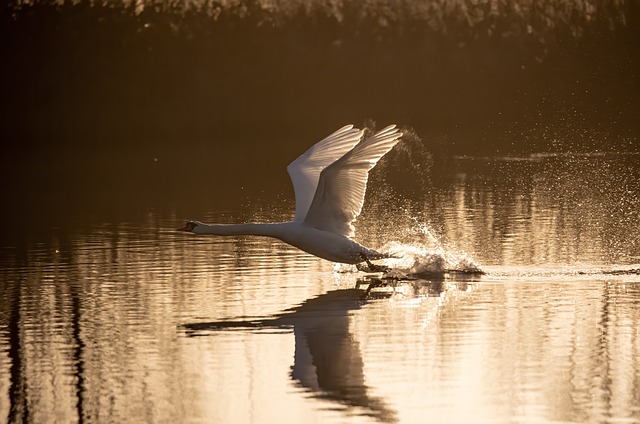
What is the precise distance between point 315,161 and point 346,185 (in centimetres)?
177

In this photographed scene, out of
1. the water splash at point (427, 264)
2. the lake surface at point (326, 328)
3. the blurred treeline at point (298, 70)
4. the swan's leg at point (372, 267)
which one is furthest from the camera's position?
the blurred treeline at point (298, 70)

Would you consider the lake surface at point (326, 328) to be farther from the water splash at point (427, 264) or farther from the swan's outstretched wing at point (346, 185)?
the swan's outstretched wing at point (346, 185)

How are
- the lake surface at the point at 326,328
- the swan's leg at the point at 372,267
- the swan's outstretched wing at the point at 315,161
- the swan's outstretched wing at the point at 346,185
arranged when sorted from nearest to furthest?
1. the lake surface at the point at 326,328
2. the swan's outstretched wing at the point at 346,185
3. the swan's leg at the point at 372,267
4. the swan's outstretched wing at the point at 315,161

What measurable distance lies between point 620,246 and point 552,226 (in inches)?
129

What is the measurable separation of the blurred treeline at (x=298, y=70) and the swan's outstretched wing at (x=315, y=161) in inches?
1652

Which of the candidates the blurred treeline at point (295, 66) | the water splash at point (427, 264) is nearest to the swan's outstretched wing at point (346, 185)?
the water splash at point (427, 264)

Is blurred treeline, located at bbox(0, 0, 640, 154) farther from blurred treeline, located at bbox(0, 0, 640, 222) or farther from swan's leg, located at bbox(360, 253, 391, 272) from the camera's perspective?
swan's leg, located at bbox(360, 253, 391, 272)

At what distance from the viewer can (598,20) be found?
68.8m

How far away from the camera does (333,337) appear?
52.6 ft

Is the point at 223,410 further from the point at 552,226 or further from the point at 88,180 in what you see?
the point at 88,180

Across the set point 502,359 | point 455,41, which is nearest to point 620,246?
point 502,359

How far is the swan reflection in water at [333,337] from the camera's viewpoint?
1362cm

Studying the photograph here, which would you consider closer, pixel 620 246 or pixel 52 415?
A: pixel 52 415

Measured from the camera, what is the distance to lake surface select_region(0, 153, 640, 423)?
13.4 meters
